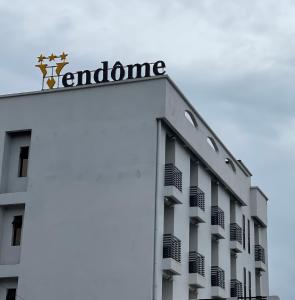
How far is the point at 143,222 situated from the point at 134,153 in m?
2.93

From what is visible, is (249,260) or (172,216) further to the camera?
(249,260)

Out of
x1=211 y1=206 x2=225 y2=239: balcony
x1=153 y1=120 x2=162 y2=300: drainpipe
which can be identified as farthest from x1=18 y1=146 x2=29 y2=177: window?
x1=211 y1=206 x2=225 y2=239: balcony

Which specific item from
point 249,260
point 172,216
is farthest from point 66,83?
point 249,260

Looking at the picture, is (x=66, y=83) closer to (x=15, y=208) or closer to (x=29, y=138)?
(x=29, y=138)

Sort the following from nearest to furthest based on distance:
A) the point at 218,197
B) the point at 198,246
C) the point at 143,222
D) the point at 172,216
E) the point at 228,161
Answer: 1. the point at 143,222
2. the point at 172,216
3. the point at 198,246
4. the point at 218,197
5. the point at 228,161

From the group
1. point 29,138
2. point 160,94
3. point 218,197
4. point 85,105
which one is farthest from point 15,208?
point 218,197

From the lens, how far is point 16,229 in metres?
34.2

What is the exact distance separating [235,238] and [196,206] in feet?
23.8

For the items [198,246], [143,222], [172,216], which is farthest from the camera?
[198,246]

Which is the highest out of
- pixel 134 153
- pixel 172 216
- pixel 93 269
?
pixel 134 153

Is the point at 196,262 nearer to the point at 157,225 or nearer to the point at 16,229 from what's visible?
the point at 157,225

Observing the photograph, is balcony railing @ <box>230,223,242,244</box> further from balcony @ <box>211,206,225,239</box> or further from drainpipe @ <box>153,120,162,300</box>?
drainpipe @ <box>153,120,162,300</box>

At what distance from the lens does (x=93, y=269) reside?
3161 centimetres

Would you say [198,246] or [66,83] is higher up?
[66,83]
